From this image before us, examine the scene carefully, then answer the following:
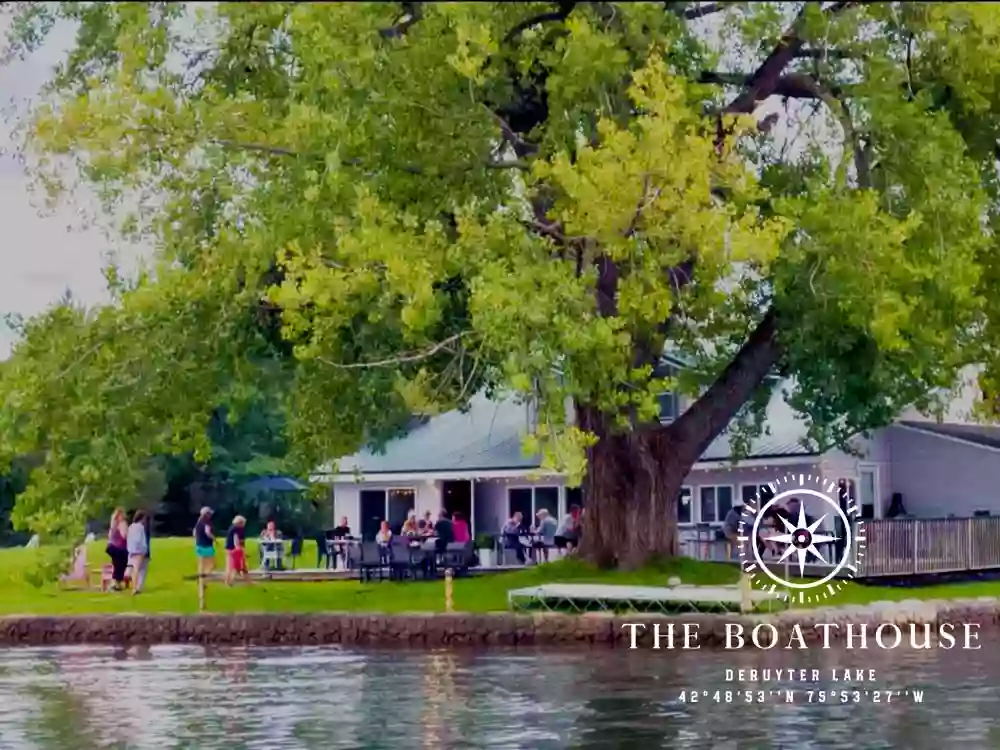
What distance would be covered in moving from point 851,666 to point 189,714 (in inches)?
342

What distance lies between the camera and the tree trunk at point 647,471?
34.1 meters

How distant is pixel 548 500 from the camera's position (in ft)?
165

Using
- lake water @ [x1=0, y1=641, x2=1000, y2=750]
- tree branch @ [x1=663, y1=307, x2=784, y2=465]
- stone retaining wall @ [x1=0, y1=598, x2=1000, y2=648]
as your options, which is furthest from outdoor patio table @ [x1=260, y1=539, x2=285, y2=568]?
lake water @ [x1=0, y1=641, x2=1000, y2=750]

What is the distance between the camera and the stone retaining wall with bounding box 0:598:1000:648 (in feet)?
92.7

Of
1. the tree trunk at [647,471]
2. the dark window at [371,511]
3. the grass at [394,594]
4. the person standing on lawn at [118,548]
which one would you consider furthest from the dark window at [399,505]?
the tree trunk at [647,471]

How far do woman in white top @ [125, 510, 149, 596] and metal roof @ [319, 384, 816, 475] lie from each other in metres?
10.6

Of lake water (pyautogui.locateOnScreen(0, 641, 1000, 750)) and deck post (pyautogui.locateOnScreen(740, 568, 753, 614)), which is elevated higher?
deck post (pyautogui.locateOnScreen(740, 568, 753, 614))

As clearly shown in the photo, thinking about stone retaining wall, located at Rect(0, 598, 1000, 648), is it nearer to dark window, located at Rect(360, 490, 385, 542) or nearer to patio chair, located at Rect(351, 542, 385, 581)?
patio chair, located at Rect(351, 542, 385, 581)

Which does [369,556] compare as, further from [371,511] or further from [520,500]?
[371,511]

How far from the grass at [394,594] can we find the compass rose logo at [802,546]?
611mm

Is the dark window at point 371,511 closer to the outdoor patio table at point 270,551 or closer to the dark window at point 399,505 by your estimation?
the dark window at point 399,505

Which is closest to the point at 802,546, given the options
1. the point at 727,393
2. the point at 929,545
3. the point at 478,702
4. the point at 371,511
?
the point at 929,545

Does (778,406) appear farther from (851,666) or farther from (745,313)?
(851,666)

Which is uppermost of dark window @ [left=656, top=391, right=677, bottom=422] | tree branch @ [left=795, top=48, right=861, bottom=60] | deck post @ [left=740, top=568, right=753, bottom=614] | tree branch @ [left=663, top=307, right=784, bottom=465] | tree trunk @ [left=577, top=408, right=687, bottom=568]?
tree branch @ [left=795, top=48, right=861, bottom=60]
